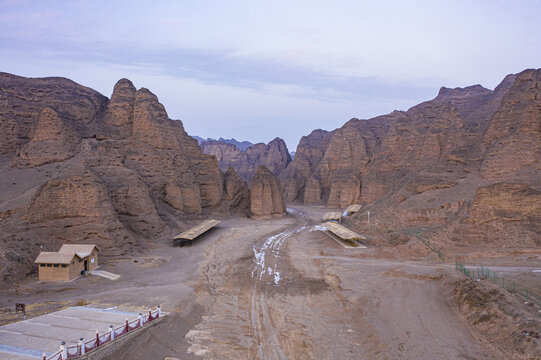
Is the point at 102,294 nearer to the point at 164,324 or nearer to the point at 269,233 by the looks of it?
the point at 164,324

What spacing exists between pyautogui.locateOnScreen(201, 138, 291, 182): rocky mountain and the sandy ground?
296 ft

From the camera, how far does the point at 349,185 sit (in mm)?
77875

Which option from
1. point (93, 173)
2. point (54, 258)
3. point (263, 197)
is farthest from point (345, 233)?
point (54, 258)

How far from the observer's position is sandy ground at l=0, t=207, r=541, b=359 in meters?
17.0

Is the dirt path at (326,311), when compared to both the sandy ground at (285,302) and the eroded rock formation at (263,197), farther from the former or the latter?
the eroded rock formation at (263,197)

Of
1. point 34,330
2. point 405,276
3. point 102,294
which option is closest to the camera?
point 34,330

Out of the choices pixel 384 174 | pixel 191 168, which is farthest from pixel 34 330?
pixel 384 174

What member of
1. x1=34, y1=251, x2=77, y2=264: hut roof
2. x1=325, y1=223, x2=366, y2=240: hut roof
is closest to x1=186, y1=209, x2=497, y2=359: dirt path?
x1=325, y1=223, x2=366, y2=240: hut roof

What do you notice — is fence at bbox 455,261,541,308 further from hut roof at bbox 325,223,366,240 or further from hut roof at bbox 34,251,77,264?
hut roof at bbox 34,251,77,264

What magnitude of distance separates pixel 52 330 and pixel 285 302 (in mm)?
13529

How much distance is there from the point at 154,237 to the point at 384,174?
4302 centimetres

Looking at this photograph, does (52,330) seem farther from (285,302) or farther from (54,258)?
(285,302)

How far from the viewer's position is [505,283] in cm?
2095

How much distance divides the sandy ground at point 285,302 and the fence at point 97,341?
0.76 m
